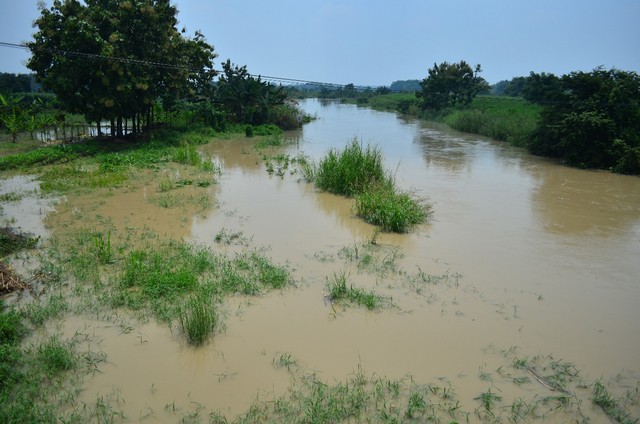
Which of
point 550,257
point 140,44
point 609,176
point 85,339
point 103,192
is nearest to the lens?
point 85,339

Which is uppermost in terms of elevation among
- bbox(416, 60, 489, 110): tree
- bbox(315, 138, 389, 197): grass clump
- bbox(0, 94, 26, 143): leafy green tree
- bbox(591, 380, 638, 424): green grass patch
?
bbox(416, 60, 489, 110): tree

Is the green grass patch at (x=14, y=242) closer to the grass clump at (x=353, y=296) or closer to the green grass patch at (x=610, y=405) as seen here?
the grass clump at (x=353, y=296)

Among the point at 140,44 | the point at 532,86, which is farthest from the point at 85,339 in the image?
the point at 532,86

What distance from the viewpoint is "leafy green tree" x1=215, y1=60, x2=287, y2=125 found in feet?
82.8

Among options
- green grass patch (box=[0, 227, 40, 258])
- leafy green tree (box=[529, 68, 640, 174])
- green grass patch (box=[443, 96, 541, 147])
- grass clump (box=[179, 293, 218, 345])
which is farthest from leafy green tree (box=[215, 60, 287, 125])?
grass clump (box=[179, 293, 218, 345])

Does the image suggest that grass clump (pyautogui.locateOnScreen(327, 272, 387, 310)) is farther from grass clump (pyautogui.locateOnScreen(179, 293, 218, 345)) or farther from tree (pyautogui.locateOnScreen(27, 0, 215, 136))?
tree (pyautogui.locateOnScreen(27, 0, 215, 136))

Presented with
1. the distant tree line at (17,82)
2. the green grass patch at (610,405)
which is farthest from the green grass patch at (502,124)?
the distant tree line at (17,82)

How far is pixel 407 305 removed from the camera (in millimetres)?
5562

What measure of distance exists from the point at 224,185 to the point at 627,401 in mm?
10050

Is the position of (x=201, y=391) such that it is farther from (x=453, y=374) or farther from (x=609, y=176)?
(x=609, y=176)

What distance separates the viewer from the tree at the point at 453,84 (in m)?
36.2

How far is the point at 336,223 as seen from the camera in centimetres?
891

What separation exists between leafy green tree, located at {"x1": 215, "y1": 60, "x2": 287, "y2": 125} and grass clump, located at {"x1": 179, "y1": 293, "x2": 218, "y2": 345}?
21.8 m

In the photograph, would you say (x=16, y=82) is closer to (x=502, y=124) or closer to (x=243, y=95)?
(x=243, y=95)
